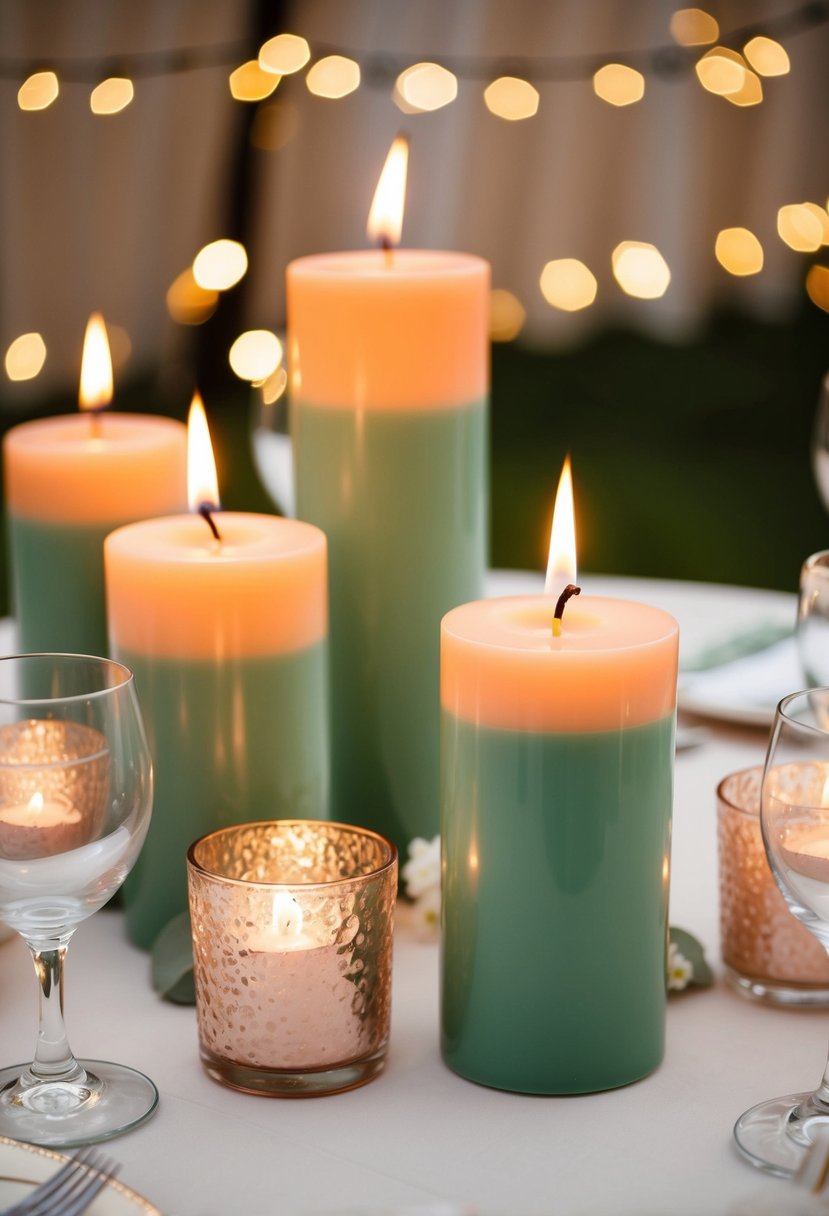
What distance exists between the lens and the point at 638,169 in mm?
3217

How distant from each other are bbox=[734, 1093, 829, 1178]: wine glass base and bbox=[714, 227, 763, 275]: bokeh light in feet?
8.92

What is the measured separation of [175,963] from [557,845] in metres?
0.20

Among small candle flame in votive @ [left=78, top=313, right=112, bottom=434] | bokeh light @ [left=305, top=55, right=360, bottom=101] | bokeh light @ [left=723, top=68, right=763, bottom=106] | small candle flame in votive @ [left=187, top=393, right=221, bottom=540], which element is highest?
bokeh light @ [left=305, top=55, right=360, bottom=101]

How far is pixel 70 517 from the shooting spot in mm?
842

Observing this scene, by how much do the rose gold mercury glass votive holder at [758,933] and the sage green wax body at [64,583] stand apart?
348 mm

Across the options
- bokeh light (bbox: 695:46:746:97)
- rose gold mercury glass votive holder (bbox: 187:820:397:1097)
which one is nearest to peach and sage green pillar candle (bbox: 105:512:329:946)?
rose gold mercury glass votive holder (bbox: 187:820:397:1097)

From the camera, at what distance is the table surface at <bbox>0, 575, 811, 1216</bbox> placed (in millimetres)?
573

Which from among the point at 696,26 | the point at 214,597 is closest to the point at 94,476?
the point at 214,597

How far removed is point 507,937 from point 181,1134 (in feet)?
0.50

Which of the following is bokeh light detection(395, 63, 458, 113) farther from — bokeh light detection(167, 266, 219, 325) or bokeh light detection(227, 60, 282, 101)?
bokeh light detection(167, 266, 219, 325)

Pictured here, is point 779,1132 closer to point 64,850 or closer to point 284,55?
point 64,850

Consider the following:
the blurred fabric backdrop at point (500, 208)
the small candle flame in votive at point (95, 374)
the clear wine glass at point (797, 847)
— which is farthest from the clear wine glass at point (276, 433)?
the blurred fabric backdrop at point (500, 208)

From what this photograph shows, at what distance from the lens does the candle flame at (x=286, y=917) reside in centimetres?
65

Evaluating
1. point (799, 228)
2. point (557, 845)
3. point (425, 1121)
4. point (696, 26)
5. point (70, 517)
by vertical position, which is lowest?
point (425, 1121)
